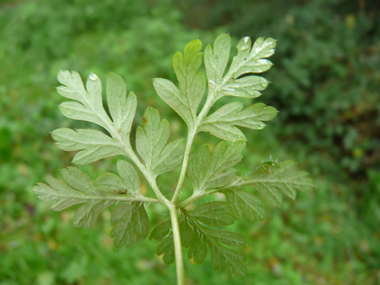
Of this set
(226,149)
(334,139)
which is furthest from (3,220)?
(334,139)

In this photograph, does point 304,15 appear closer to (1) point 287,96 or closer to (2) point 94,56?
(1) point 287,96

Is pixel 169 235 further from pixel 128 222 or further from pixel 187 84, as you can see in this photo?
pixel 187 84

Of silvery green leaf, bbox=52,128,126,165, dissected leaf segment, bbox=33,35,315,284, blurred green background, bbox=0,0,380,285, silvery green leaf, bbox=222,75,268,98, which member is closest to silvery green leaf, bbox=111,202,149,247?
dissected leaf segment, bbox=33,35,315,284

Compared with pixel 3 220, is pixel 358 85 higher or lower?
higher

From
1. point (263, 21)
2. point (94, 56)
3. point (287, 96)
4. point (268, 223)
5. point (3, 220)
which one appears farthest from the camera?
point (94, 56)

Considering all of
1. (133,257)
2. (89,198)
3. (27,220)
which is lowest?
(133,257)

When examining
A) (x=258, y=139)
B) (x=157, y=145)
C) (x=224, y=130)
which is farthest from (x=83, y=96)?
(x=258, y=139)

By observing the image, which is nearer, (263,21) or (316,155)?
(316,155)
